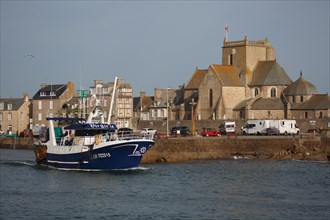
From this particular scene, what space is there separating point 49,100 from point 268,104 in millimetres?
34092

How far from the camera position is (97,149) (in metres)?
57.7

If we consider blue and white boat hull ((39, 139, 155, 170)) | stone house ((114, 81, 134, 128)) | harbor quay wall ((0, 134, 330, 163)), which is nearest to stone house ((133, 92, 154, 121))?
stone house ((114, 81, 134, 128))

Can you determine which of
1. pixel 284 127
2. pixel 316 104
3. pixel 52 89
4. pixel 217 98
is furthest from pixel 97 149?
pixel 52 89

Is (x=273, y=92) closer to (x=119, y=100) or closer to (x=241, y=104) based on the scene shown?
(x=241, y=104)

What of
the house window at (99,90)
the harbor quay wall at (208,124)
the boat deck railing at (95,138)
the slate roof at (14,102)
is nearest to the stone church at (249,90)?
the harbor quay wall at (208,124)

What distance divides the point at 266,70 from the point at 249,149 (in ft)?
157

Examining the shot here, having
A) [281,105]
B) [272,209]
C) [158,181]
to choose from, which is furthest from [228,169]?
[281,105]

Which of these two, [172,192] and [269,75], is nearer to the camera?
[172,192]

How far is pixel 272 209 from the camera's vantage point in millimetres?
41594

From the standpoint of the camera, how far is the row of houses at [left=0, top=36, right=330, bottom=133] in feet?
358

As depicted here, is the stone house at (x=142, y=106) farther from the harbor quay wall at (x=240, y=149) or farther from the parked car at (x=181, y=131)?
the harbor quay wall at (x=240, y=149)

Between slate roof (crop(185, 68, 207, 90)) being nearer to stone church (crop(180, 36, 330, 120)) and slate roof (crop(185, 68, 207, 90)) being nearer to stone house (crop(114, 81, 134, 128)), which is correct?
stone church (crop(180, 36, 330, 120))

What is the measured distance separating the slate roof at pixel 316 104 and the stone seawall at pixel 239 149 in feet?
105

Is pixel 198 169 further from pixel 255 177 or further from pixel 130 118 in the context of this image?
pixel 130 118
